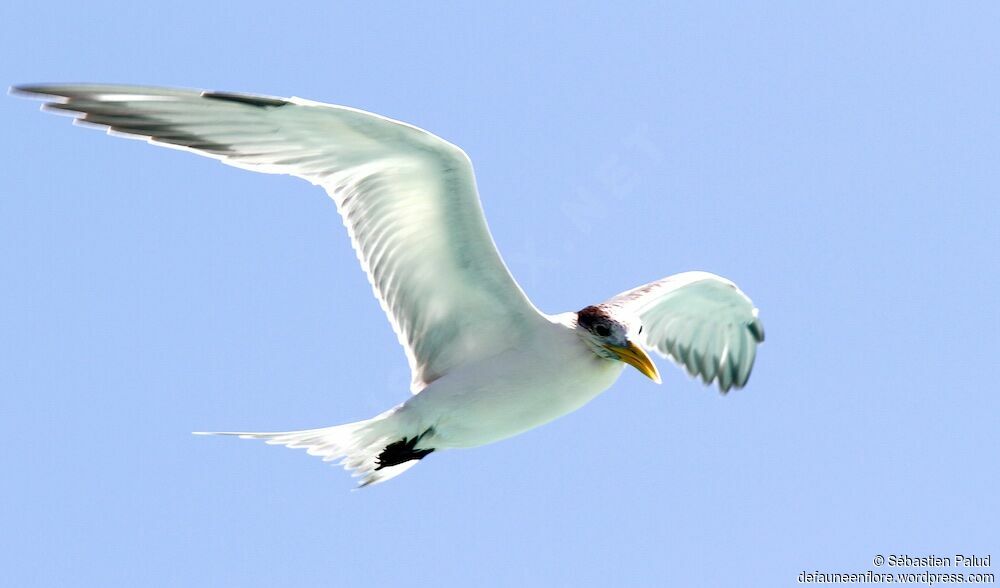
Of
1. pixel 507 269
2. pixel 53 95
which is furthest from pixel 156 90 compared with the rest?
pixel 507 269

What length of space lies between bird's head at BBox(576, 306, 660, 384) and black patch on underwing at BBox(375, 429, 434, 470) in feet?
4.91

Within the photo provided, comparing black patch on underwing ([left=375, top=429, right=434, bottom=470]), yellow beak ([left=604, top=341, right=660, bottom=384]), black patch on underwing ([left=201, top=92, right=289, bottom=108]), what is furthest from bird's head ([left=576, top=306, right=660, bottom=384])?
black patch on underwing ([left=201, top=92, right=289, bottom=108])

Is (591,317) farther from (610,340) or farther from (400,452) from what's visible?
(400,452)

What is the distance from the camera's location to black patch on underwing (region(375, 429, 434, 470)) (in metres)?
10.8

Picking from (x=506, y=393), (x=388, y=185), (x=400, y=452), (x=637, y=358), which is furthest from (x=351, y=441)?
(x=637, y=358)

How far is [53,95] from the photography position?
28.8 feet

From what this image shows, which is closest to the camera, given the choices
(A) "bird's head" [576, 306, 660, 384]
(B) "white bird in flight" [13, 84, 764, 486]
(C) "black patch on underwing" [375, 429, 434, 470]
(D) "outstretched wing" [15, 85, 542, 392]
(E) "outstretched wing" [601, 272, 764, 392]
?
(D) "outstretched wing" [15, 85, 542, 392]

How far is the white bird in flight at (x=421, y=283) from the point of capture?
31.3 ft

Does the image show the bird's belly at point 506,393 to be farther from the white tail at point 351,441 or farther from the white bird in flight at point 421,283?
the white tail at point 351,441

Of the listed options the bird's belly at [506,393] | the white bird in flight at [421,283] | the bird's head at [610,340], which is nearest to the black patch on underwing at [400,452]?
the white bird in flight at [421,283]

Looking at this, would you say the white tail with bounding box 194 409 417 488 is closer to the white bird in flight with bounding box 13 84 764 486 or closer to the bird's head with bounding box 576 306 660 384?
the white bird in flight with bounding box 13 84 764 486

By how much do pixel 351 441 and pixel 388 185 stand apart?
7.01ft

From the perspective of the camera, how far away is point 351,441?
1075cm

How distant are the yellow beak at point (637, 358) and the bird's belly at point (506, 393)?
0.66 ft
